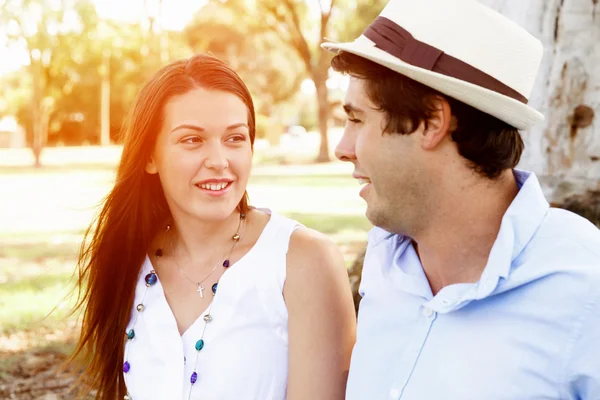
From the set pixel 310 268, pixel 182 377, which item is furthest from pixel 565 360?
pixel 182 377

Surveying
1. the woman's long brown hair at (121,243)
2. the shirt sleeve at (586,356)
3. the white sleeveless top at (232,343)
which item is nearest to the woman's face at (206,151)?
the woman's long brown hair at (121,243)

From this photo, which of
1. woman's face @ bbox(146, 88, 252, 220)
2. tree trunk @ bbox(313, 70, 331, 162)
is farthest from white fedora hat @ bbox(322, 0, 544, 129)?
tree trunk @ bbox(313, 70, 331, 162)

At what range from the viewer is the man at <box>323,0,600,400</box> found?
6.29ft

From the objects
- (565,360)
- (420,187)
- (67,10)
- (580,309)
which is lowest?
(67,10)

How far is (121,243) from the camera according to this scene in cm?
315

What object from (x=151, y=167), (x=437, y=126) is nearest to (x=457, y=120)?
(x=437, y=126)

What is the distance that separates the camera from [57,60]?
3209cm

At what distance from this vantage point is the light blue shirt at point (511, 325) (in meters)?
1.88

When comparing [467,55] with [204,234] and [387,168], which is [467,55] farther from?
[204,234]

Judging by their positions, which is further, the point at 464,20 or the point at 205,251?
the point at 205,251

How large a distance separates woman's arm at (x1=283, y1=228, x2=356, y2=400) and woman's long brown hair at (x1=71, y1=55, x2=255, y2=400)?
1.29 feet

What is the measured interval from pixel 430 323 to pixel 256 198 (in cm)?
1458

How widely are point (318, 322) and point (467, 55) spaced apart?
1137 millimetres

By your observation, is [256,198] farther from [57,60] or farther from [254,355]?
[57,60]
